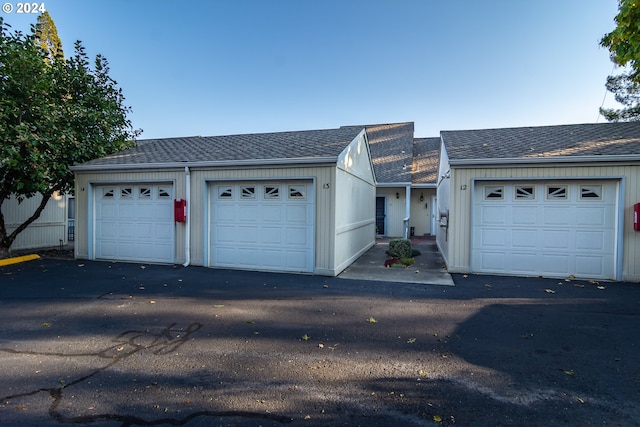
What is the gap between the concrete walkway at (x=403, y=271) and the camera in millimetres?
7824

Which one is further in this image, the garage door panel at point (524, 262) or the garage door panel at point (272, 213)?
the garage door panel at point (272, 213)

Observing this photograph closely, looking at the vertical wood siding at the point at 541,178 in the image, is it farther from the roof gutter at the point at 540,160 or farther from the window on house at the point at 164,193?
the window on house at the point at 164,193

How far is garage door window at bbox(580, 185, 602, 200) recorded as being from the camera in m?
7.80

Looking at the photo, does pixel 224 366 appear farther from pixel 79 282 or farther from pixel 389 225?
pixel 389 225

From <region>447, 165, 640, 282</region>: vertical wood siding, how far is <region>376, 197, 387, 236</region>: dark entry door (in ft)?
31.0

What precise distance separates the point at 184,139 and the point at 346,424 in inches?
503

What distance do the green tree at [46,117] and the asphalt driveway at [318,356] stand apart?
4533mm

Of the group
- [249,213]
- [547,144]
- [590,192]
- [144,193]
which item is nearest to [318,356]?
[249,213]

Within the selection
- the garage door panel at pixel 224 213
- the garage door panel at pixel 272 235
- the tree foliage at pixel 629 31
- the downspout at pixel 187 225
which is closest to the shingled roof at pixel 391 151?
the garage door panel at pixel 272 235

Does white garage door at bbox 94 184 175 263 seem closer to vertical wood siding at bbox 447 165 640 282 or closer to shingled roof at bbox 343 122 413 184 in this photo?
vertical wood siding at bbox 447 165 640 282

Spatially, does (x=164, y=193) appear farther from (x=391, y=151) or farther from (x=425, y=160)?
(x=425, y=160)

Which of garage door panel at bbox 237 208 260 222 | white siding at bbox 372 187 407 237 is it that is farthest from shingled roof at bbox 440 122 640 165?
white siding at bbox 372 187 407 237

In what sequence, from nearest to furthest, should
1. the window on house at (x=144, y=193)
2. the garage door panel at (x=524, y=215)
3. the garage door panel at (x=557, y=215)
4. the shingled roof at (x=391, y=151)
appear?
Answer: the garage door panel at (x=557, y=215) → the garage door panel at (x=524, y=215) → the window on house at (x=144, y=193) → the shingled roof at (x=391, y=151)

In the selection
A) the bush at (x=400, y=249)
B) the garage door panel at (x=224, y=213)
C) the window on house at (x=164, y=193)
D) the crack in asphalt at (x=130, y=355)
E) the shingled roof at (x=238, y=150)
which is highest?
the shingled roof at (x=238, y=150)
